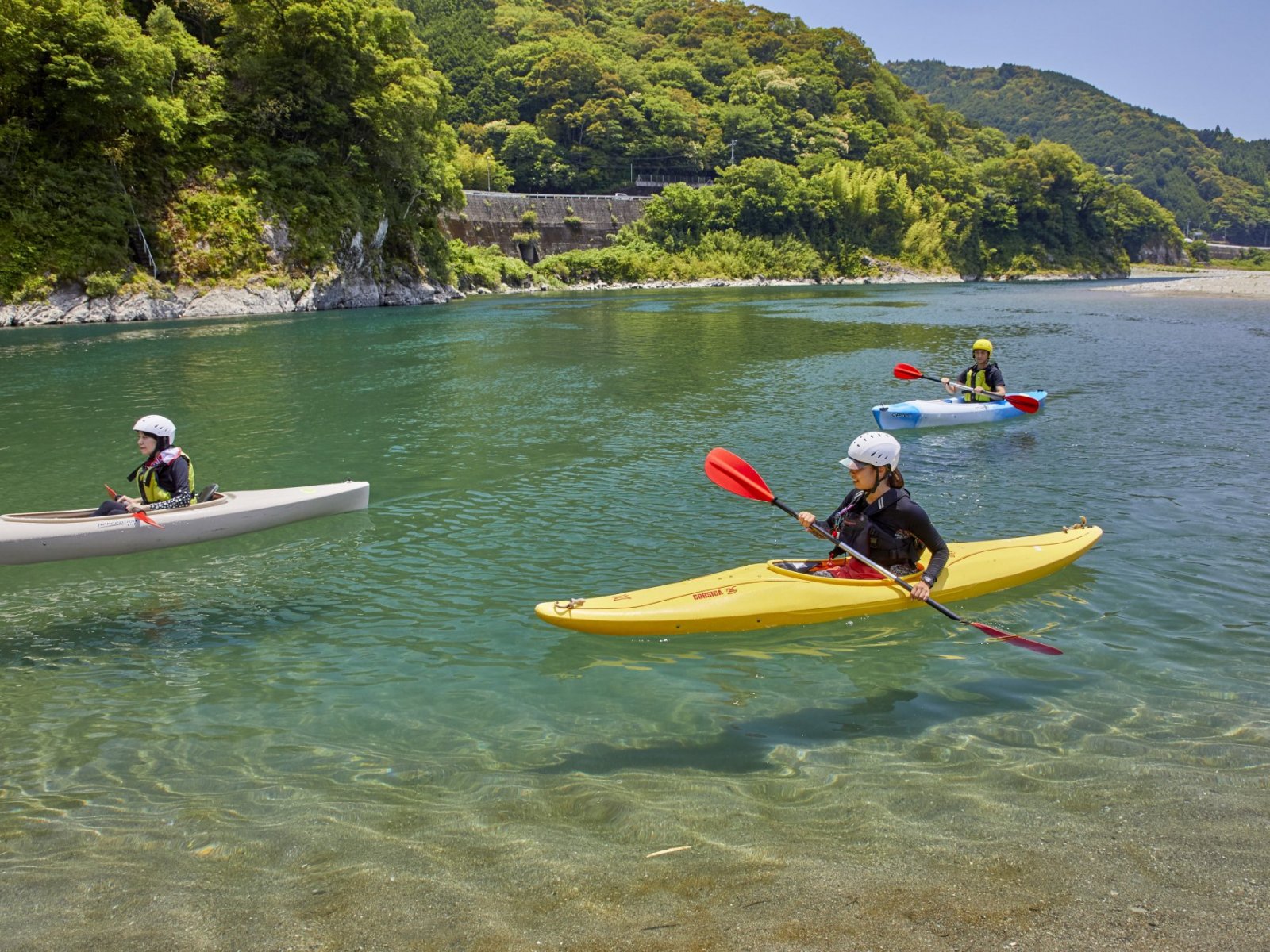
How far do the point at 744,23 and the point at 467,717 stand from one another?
448ft

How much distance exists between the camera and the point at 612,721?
557 cm

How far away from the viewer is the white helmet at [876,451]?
6281mm

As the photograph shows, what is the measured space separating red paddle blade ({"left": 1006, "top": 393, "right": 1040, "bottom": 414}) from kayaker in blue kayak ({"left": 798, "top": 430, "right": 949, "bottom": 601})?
31.3ft

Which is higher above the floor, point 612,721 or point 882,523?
point 882,523

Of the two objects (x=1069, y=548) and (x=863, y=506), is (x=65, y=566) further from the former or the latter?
(x=1069, y=548)

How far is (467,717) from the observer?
5641 mm

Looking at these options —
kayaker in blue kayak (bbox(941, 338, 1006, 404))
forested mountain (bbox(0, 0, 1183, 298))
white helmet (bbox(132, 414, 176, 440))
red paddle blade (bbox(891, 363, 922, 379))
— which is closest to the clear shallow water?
white helmet (bbox(132, 414, 176, 440))

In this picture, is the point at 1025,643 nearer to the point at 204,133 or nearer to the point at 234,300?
the point at 234,300

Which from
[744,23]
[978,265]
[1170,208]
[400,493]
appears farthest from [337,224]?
[1170,208]

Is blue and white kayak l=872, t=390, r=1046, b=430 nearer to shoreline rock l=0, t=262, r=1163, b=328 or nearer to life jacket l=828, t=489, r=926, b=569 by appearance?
life jacket l=828, t=489, r=926, b=569

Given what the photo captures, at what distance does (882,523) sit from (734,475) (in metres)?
1.31

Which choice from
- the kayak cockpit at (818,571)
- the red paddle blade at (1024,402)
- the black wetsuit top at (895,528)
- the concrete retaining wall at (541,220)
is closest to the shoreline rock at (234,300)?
the concrete retaining wall at (541,220)

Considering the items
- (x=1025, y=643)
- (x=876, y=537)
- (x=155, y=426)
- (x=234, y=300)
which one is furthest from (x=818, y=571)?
(x=234, y=300)

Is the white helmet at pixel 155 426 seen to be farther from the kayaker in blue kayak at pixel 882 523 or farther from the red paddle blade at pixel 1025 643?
the red paddle blade at pixel 1025 643
